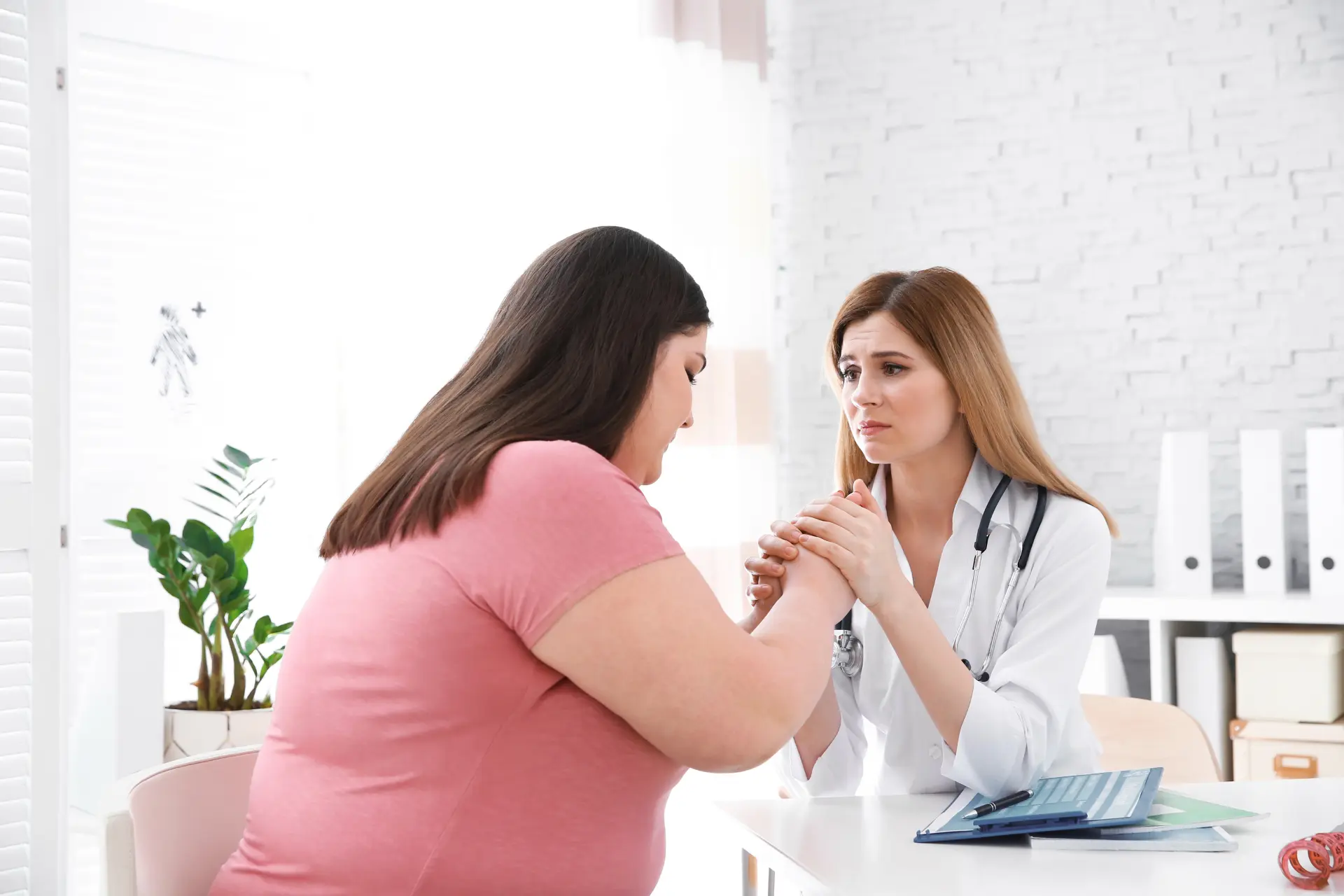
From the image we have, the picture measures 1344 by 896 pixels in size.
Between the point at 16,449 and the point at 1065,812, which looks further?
the point at 16,449

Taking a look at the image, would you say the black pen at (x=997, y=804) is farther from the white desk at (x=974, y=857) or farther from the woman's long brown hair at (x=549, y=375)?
the woman's long brown hair at (x=549, y=375)

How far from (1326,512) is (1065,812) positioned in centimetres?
205

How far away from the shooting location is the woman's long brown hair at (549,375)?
1.04 metres

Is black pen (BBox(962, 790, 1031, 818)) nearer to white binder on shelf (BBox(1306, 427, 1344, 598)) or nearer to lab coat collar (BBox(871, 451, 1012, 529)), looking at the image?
lab coat collar (BBox(871, 451, 1012, 529))

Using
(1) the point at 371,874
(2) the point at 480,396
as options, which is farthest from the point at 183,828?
(2) the point at 480,396

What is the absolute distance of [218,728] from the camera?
236cm

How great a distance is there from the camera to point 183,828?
119 centimetres

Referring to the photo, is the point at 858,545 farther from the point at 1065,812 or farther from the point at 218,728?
the point at 218,728

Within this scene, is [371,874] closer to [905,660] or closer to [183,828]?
[183,828]

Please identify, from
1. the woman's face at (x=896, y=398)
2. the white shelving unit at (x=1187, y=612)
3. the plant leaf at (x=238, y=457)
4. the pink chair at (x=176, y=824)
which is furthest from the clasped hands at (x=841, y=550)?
the white shelving unit at (x=1187, y=612)

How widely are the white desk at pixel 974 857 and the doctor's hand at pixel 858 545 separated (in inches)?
10.6

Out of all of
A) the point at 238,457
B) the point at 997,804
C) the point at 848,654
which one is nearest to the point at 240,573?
the point at 238,457

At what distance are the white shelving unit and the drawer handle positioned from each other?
299mm

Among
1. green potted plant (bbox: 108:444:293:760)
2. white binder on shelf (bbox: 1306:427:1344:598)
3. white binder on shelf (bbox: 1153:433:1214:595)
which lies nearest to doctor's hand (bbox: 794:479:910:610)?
green potted plant (bbox: 108:444:293:760)
